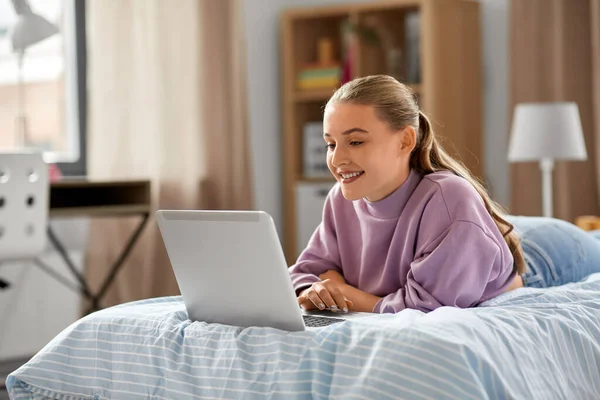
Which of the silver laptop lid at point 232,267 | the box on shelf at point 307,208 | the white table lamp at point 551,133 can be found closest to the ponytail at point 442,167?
the silver laptop lid at point 232,267

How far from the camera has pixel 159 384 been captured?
1.54 meters

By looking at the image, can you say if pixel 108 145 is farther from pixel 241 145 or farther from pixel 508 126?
pixel 508 126

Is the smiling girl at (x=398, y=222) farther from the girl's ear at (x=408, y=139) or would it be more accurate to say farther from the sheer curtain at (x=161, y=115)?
the sheer curtain at (x=161, y=115)

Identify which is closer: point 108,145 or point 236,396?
point 236,396

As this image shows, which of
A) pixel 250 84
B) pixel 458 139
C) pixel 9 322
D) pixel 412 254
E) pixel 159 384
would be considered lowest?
pixel 9 322

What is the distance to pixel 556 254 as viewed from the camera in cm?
221

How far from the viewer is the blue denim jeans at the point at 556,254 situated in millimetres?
2176

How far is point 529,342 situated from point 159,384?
23.8 inches

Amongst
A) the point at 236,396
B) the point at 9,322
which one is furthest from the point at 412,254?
the point at 9,322

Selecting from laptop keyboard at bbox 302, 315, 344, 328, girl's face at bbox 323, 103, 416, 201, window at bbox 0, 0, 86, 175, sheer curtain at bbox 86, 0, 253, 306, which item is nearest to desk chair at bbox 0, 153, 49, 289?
sheer curtain at bbox 86, 0, 253, 306

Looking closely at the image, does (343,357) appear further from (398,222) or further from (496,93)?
(496,93)

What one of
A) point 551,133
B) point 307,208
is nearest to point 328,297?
point 551,133

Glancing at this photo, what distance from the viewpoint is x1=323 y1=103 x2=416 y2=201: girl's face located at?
1759mm

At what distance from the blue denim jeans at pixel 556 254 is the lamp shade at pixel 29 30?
2198 millimetres
